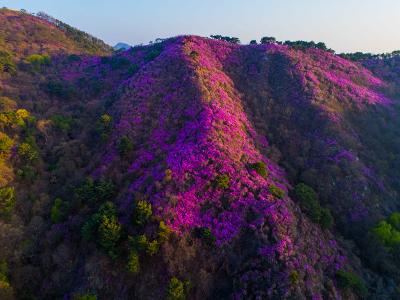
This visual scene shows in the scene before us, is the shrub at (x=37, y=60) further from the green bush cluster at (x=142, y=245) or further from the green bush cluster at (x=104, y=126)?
the green bush cluster at (x=142, y=245)

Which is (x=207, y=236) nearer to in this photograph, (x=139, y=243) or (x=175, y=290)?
(x=175, y=290)

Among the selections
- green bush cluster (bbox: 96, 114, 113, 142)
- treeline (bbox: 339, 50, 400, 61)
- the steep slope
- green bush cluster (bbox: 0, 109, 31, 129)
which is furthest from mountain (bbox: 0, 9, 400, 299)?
treeline (bbox: 339, 50, 400, 61)

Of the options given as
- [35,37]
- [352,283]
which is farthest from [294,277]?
[35,37]

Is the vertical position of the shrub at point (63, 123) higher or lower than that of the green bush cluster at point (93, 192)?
higher

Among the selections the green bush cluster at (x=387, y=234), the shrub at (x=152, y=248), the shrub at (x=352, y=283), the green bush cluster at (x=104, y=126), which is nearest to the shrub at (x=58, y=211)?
the shrub at (x=152, y=248)

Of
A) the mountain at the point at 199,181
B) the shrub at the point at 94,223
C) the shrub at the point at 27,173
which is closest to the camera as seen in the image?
the mountain at the point at 199,181

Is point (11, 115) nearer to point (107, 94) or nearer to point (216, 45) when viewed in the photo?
point (107, 94)
